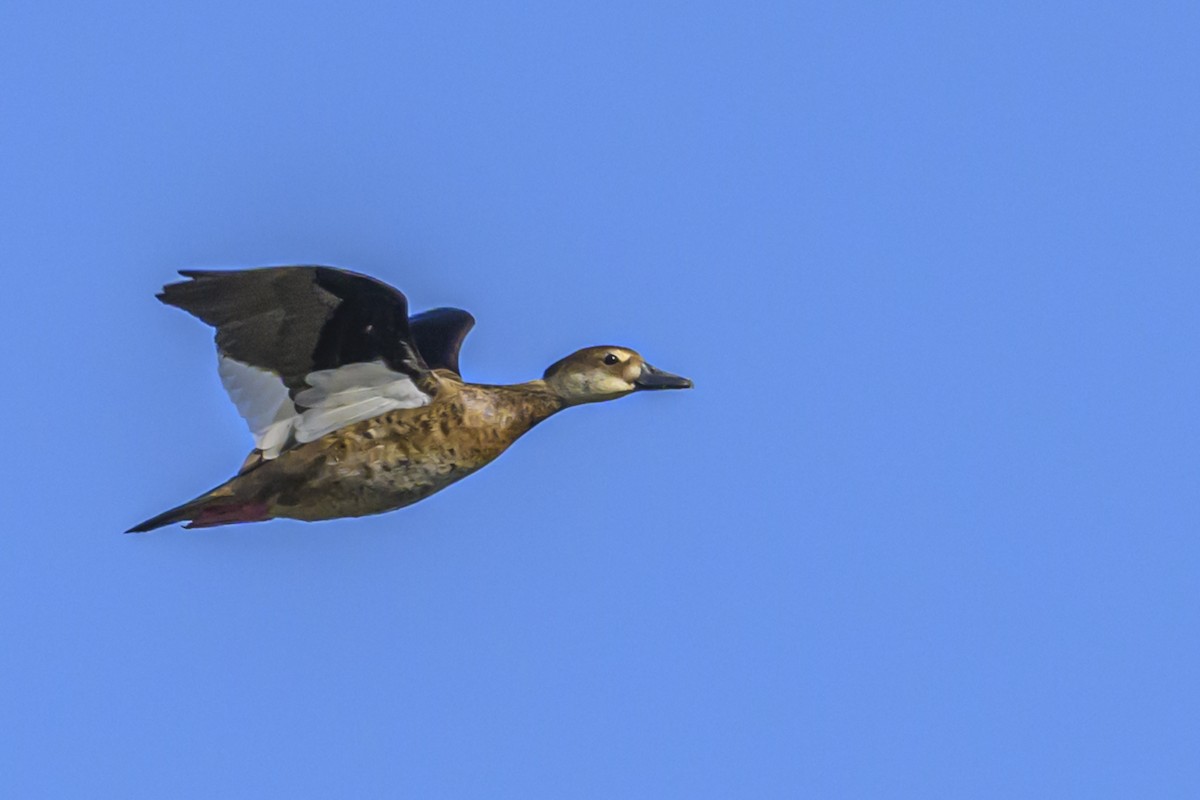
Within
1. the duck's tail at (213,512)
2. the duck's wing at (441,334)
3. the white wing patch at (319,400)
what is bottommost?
the duck's tail at (213,512)

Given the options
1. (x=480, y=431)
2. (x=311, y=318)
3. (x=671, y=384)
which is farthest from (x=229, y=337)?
(x=671, y=384)

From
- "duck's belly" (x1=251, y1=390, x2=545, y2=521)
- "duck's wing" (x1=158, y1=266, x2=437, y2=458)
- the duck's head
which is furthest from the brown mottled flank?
the duck's head

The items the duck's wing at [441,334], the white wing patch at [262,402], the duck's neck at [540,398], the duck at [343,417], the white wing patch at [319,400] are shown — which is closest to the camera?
the duck at [343,417]

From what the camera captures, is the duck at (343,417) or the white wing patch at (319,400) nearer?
the duck at (343,417)

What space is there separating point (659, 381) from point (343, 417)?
210 cm

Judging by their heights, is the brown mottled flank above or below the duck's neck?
below

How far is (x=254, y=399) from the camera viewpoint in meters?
14.9

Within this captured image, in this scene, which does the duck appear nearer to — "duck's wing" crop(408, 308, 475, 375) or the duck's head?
the duck's head

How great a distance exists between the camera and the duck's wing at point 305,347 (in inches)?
555

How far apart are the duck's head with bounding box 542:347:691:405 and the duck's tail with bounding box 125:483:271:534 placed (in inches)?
80.1

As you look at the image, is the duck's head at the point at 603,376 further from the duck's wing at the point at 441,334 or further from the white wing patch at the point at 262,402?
the white wing patch at the point at 262,402

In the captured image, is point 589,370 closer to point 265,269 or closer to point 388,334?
point 388,334

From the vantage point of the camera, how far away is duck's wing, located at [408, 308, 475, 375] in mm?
16234

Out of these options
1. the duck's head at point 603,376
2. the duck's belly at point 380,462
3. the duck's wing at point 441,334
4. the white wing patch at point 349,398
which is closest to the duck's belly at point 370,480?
the duck's belly at point 380,462
